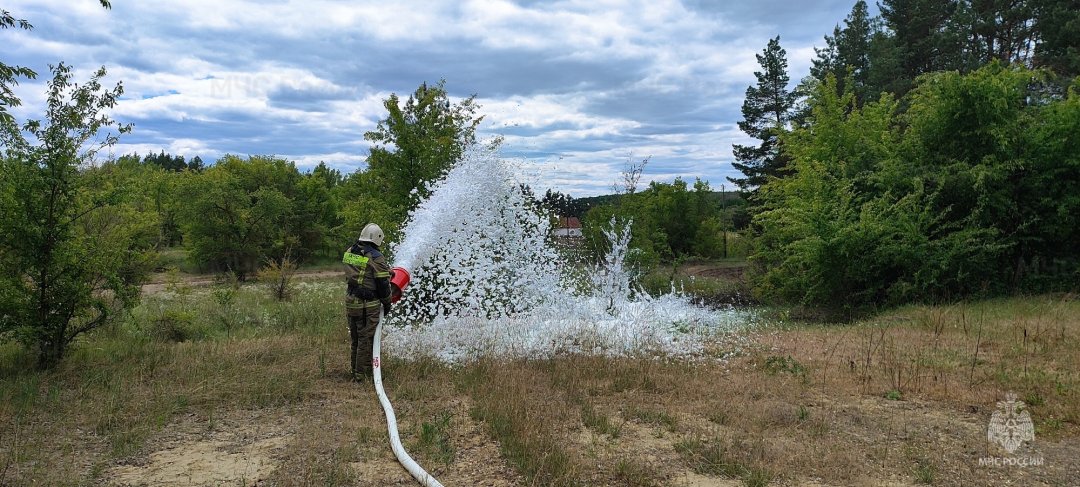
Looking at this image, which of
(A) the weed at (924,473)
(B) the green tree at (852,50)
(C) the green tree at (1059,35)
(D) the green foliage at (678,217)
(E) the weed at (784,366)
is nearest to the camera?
(A) the weed at (924,473)

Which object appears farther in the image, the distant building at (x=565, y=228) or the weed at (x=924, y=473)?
the distant building at (x=565, y=228)

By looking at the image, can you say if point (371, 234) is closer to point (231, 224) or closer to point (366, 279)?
point (366, 279)

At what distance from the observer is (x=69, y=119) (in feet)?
25.8

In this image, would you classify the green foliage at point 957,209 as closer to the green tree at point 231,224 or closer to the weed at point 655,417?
the weed at point 655,417

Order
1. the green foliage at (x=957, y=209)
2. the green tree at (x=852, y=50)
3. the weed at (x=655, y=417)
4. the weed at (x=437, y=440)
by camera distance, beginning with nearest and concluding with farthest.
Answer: the weed at (x=437, y=440), the weed at (x=655, y=417), the green foliage at (x=957, y=209), the green tree at (x=852, y=50)

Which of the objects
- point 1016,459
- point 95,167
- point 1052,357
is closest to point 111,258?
point 95,167

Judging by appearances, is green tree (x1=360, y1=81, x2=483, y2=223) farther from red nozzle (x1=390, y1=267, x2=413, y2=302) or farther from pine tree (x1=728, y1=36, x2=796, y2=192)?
pine tree (x1=728, y1=36, x2=796, y2=192)

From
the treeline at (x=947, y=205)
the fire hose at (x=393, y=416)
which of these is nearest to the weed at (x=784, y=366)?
the fire hose at (x=393, y=416)

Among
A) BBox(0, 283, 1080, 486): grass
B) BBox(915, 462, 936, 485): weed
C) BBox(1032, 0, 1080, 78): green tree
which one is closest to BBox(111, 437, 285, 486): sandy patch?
BBox(0, 283, 1080, 486): grass

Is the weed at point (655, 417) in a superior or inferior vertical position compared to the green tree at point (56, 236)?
inferior

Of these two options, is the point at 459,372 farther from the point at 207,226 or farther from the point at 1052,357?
the point at 207,226

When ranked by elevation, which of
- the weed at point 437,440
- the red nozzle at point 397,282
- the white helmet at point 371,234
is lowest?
the weed at point 437,440

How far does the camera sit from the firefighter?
7.56m

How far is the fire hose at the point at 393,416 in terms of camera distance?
468 cm
